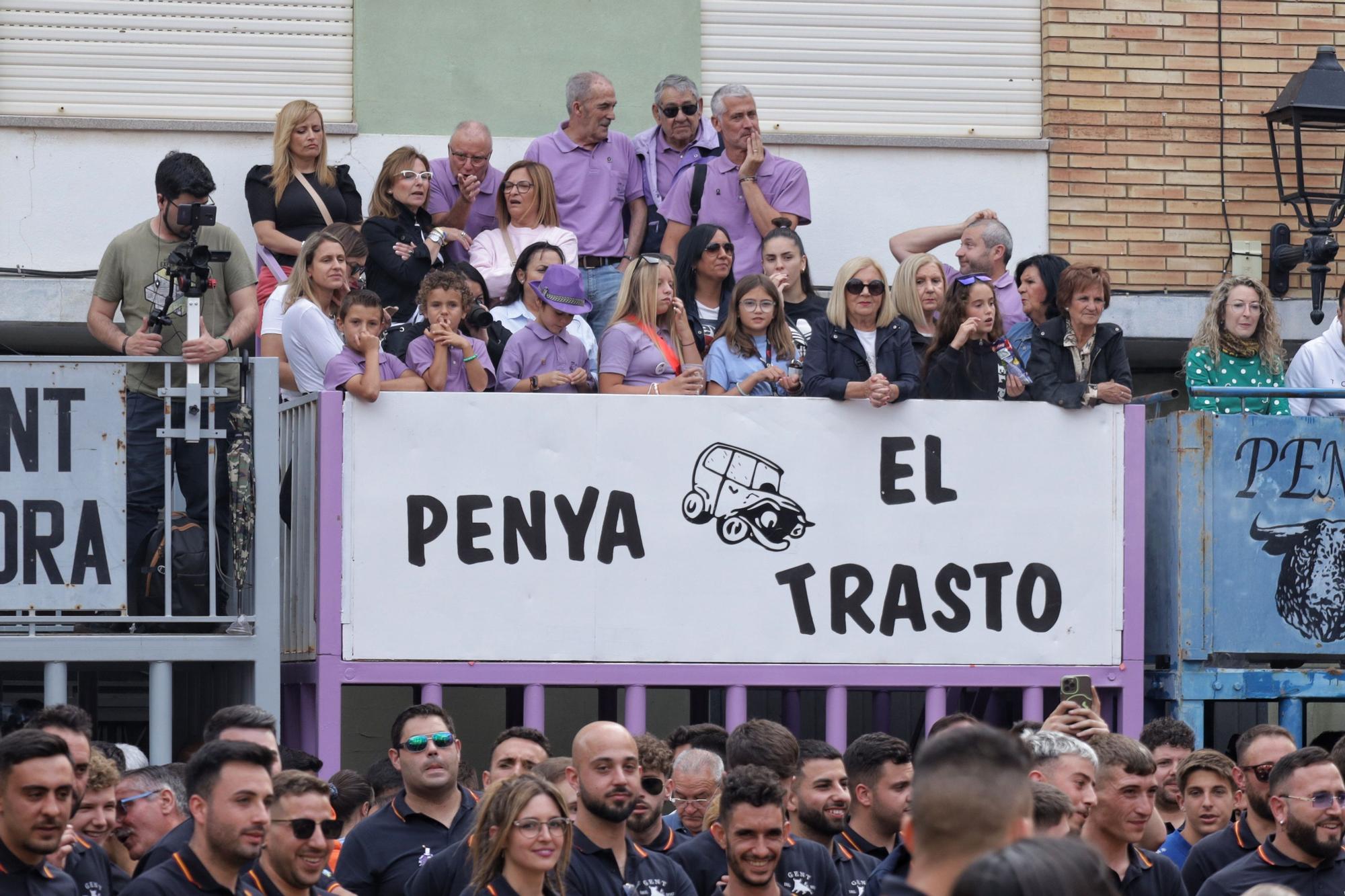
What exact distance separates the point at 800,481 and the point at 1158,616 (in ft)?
6.86

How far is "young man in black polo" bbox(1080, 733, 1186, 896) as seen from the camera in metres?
6.87

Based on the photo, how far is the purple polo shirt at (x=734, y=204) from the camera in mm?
11469

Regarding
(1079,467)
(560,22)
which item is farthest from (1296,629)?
(560,22)

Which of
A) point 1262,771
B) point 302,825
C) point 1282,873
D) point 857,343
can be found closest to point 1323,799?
point 1282,873

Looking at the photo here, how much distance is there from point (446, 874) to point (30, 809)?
1.37 metres

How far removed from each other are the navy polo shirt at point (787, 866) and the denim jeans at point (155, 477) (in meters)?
3.01

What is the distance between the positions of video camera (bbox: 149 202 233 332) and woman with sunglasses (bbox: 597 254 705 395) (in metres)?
1.92

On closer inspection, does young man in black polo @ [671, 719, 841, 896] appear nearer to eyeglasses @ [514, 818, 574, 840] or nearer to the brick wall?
eyeglasses @ [514, 818, 574, 840]

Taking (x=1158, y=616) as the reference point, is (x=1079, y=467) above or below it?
above

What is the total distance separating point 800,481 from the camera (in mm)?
10133

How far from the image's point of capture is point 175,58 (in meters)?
13.3

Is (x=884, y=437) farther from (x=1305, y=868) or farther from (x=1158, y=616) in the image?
(x=1305, y=868)

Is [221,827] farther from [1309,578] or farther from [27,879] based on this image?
[1309,578]

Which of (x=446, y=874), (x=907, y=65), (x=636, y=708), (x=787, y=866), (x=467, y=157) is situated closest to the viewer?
(x=446, y=874)
